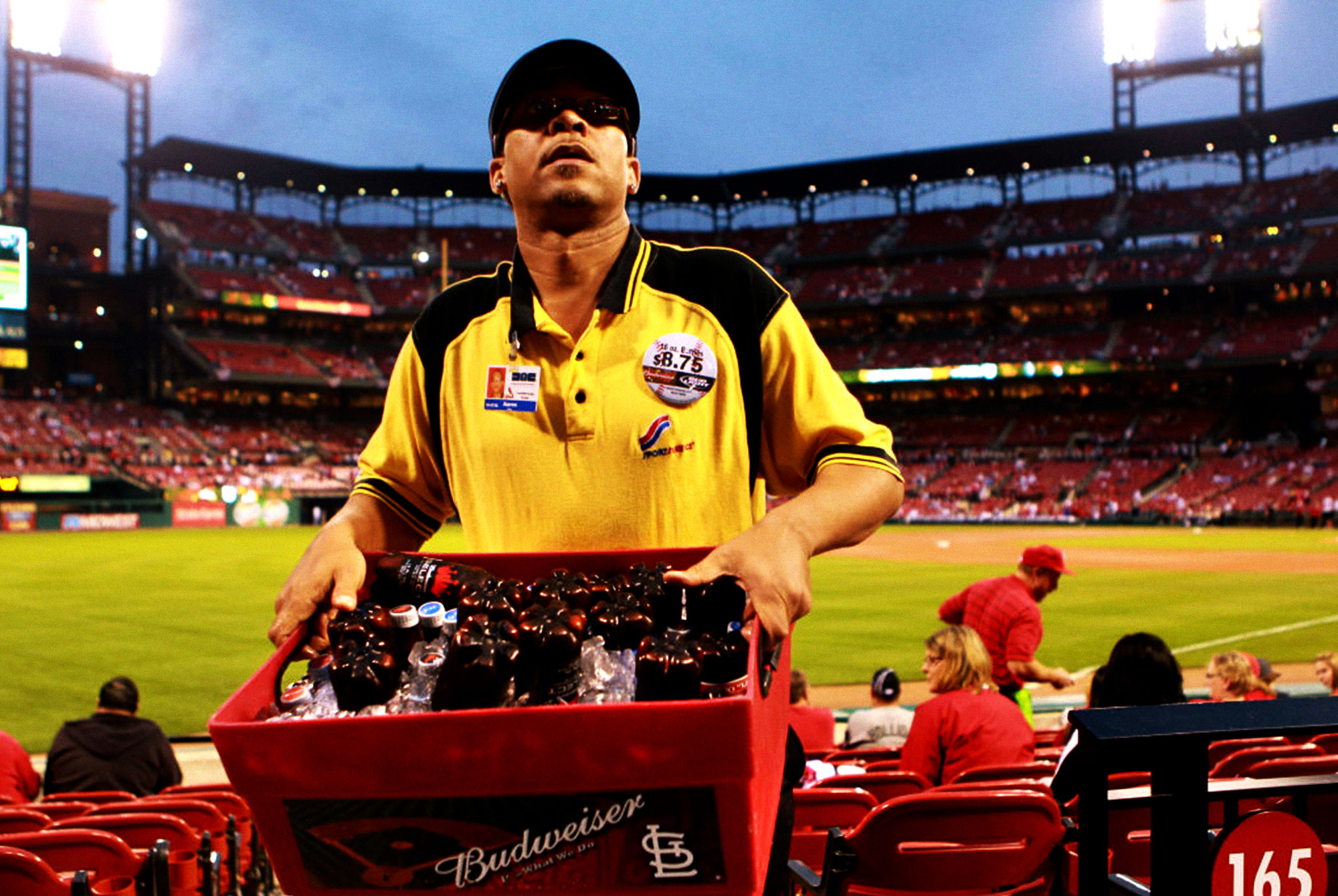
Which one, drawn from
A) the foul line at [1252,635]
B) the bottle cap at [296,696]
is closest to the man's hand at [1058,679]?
the foul line at [1252,635]

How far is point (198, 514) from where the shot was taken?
4712cm

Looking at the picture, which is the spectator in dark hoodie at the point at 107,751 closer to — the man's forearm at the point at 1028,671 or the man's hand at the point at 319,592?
the man's hand at the point at 319,592

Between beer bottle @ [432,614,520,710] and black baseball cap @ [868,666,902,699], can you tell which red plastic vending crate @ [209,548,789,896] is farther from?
black baseball cap @ [868,666,902,699]

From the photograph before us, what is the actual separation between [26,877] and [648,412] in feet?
9.20

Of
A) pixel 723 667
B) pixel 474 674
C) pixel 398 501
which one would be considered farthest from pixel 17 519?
pixel 723 667

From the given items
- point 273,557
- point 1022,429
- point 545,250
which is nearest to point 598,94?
point 545,250

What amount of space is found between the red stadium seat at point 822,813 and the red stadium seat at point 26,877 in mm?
2484

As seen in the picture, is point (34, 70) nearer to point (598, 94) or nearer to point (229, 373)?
point (229, 373)

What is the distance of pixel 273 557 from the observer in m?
29.4

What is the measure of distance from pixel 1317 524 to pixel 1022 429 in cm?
2391

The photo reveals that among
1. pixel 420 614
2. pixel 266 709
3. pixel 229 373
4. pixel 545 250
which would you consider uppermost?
pixel 229 373

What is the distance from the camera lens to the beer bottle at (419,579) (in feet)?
5.42

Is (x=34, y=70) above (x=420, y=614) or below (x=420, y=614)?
above

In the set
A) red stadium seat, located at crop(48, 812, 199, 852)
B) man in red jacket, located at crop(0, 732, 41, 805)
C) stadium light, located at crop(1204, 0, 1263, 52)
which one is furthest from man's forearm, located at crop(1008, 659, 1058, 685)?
stadium light, located at crop(1204, 0, 1263, 52)
